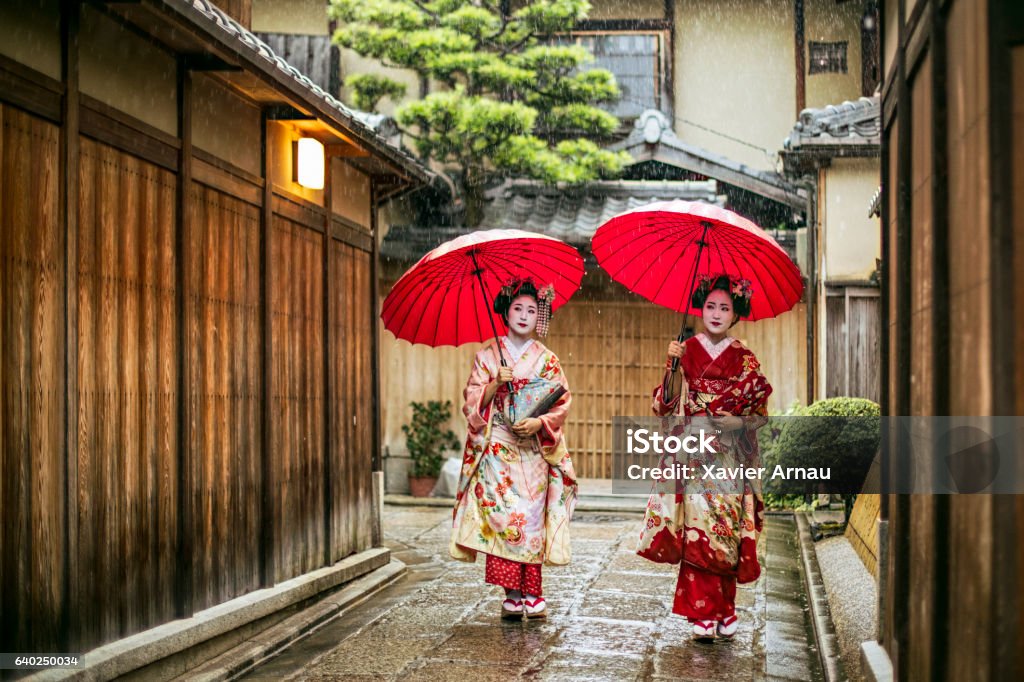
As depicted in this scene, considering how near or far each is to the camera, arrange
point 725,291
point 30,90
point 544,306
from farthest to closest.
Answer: point 544,306 < point 725,291 < point 30,90

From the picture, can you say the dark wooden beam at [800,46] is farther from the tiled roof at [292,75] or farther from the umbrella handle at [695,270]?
the umbrella handle at [695,270]

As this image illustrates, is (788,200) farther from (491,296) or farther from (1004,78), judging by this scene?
(1004,78)

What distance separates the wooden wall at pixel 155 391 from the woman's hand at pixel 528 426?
1703 mm

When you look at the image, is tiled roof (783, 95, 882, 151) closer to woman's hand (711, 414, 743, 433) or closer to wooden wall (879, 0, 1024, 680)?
woman's hand (711, 414, 743, 433)

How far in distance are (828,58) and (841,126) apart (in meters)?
5.41

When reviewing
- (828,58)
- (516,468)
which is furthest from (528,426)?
(828,58)

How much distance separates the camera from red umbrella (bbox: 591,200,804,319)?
6461mm

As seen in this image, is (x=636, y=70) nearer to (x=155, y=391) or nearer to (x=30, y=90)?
(x=155, y=391)

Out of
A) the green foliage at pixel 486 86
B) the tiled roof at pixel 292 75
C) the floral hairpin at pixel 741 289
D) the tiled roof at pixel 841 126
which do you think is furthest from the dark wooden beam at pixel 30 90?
the green foliage at pixel 486 86

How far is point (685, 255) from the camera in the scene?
7.00m

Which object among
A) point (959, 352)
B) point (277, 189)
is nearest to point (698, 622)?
point (959, 352)

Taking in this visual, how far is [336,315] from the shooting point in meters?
8.78

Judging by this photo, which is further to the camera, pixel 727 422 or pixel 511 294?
pixel 511 294

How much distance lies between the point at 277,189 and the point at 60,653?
12.2 feet
